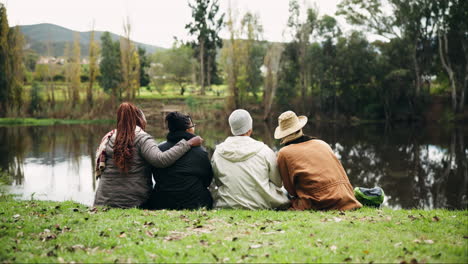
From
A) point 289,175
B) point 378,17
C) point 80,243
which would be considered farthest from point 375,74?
point 80,243

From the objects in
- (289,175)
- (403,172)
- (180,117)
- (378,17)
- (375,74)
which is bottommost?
(403,172)

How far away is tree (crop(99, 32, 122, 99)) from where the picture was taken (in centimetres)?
4108

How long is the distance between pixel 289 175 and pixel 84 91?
37.9 metres

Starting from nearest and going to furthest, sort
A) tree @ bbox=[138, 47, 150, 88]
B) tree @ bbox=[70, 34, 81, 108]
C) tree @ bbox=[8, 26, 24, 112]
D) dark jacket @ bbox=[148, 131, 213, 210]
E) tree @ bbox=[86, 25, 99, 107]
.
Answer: dark jacket @ bbox=[148, 131, 213, 210] < tree @ bbox=[8, 26, 24, 112] < tree @ bbox=[70, 34, 81, 108] < tree @ bbox=[86, 25, 99, 107] < tree @ bbox=[138, 47, 150, 88]

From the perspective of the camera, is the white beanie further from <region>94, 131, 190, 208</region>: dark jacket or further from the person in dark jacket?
<region>94, 131, 190, 208</region>: dark jacket

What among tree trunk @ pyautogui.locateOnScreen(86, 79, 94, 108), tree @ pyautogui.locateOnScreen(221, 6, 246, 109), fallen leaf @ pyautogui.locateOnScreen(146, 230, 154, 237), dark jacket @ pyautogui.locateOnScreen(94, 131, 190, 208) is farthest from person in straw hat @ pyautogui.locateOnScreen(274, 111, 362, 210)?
tree trunk @ pyautogui.locateOnScreen(86, 79, 94, 108)

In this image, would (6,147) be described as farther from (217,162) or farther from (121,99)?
(121,99)

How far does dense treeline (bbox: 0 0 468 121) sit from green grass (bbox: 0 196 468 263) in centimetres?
3262

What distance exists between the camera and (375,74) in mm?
36469

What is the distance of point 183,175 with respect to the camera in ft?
18.1

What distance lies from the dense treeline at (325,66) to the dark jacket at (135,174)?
32.0 metres

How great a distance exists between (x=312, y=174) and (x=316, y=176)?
6 centimetres

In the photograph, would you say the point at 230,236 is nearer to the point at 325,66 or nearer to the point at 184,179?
the point at 184,179

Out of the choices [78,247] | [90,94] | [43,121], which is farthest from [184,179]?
[90,94]
